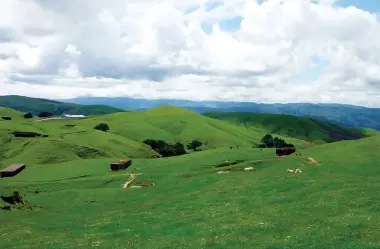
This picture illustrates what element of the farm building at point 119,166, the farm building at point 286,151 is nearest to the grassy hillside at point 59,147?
the farm building at point 119,166

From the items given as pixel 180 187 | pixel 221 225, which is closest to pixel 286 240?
pixel 221 225

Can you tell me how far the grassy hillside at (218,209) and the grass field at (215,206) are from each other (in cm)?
10

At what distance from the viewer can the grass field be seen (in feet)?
92.9

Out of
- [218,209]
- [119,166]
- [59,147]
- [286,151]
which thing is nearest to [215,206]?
[218,209]

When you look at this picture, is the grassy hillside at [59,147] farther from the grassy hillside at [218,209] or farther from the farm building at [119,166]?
the grassy hillside at [218,209]

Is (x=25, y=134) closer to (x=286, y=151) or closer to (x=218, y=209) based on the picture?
(x=286, y=151)

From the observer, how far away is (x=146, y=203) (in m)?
53.2

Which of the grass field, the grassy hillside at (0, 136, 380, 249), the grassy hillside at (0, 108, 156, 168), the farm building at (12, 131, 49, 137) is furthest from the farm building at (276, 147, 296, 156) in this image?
the farm building at (12, 131, 49, 137)

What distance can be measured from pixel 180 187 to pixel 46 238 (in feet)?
99.8

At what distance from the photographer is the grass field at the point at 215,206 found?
28.3 meters

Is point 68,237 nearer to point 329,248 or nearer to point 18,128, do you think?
point 329,248

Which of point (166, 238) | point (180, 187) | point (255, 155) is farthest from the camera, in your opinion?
point (255, 155)

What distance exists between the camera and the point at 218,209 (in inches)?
1587

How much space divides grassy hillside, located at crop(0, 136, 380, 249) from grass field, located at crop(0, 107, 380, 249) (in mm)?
96
